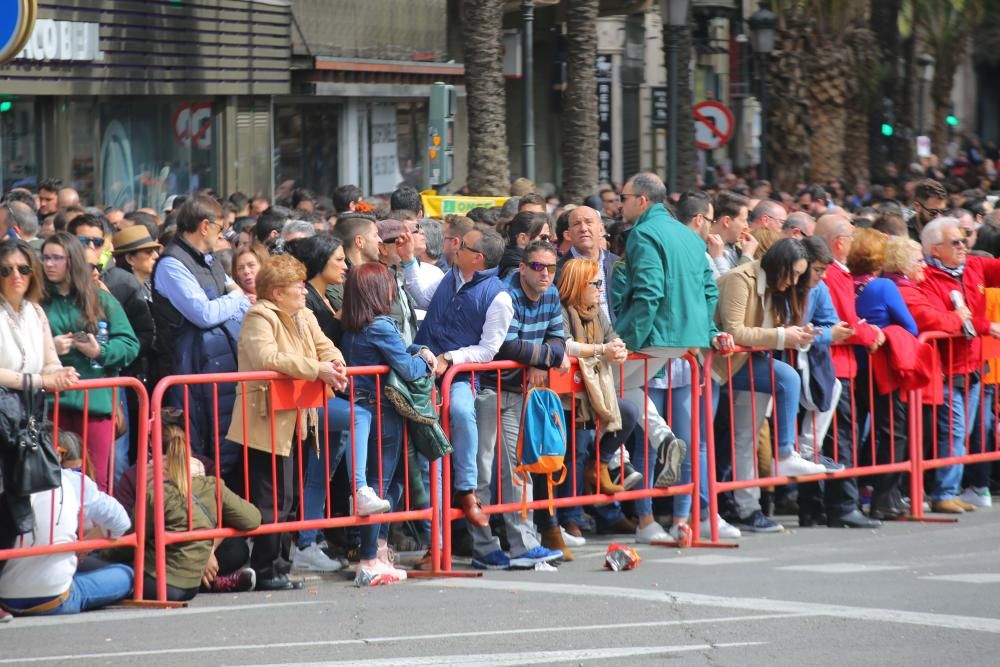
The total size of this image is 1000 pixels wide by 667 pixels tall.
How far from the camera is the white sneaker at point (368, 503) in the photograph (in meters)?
9.22

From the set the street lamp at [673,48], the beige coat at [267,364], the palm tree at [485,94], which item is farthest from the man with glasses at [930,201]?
the palm tree at [485,94]

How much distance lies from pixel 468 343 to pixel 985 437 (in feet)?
Answer: 14.1

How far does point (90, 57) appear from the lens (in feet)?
67.4

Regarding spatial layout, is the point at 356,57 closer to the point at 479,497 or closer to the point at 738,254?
the point at 738,254

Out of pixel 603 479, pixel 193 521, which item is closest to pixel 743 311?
pixel 603 479

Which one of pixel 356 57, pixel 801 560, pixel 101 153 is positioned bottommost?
pixel 801 560

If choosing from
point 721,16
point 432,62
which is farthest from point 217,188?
point 721,16

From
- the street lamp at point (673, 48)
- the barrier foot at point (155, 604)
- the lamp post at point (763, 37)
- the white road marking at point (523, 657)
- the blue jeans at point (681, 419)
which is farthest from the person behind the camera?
the lamp post at point (763, 37)

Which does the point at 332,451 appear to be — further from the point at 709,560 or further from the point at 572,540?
the point at 709,560

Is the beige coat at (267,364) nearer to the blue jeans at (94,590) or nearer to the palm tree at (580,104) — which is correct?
the blue jeans at (94,590)

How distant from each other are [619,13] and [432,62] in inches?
191

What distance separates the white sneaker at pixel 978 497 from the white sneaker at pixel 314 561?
4.79 m

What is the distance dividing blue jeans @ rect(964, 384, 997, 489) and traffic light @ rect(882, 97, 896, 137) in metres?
25.0

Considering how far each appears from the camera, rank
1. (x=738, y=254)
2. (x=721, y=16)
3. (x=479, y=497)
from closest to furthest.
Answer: (x=479, y=497) < (x=738, y=254) < (x=721, y=16)
